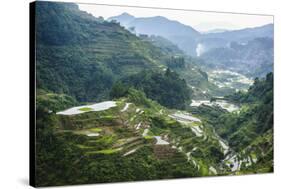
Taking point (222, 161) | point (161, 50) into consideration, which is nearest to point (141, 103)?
point (161, 50)

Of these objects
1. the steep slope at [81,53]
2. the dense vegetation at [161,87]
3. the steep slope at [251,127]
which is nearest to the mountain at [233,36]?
the steep slope at [251,127]

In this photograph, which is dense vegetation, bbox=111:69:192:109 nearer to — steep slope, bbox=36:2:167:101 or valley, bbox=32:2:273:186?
valley, bbox=32:2:273:186

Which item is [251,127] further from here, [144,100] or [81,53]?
[81,53]

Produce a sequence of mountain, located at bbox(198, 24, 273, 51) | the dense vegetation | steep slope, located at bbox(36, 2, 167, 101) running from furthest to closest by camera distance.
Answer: mountain, located at bbox(198, 24, 273, 51) → the dense vegetation → steep slope, located at bbox(36, 2, 167, 101)

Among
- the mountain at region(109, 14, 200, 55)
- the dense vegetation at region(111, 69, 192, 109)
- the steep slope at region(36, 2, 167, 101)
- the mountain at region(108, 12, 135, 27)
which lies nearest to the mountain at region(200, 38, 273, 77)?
the mountain at region(109, 14, 200, 55)

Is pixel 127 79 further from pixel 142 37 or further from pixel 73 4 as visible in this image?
pixel 73 4

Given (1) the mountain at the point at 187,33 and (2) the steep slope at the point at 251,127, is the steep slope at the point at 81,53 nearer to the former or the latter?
(1) the mountain at the point at 187,33

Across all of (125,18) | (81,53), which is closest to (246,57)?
(125,18)

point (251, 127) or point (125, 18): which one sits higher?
point (125, 18)
